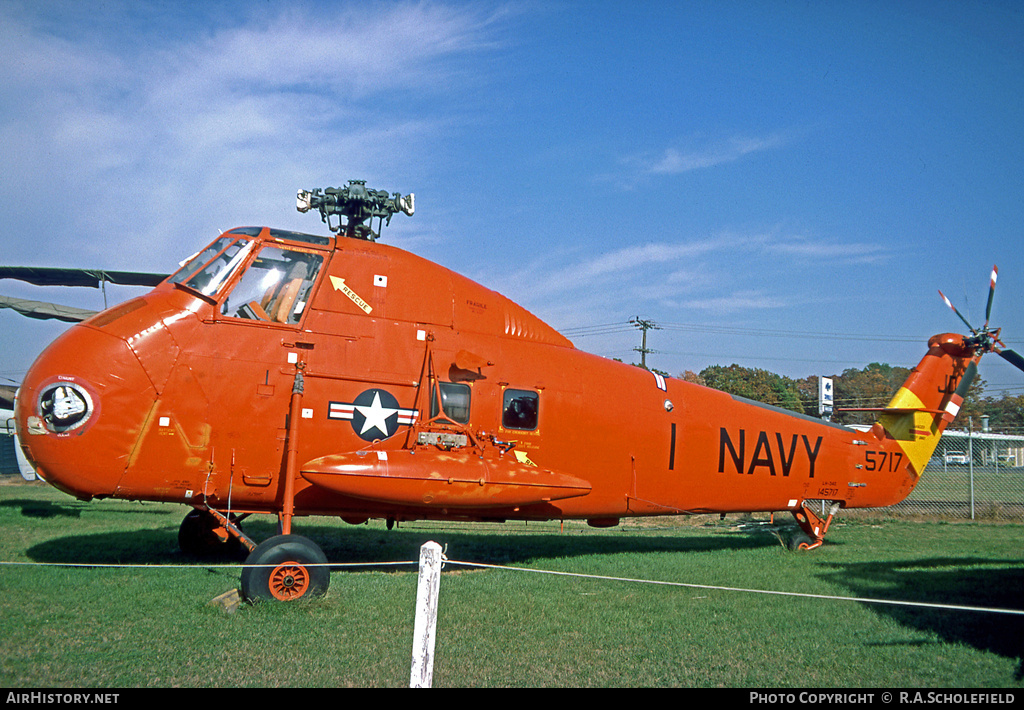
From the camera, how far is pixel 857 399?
254 ft

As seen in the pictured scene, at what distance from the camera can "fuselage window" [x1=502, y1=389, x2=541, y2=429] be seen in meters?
10.6

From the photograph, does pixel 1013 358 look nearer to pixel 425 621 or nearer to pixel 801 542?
pixel 801 542

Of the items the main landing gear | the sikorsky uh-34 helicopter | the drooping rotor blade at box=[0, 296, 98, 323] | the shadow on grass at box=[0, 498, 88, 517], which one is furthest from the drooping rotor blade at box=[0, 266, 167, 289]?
the main landing gear

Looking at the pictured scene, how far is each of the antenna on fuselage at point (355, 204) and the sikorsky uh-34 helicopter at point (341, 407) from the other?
3 centimetres

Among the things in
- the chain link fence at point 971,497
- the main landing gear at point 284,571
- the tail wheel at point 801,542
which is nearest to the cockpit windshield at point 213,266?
the main landing gear at point 284,571

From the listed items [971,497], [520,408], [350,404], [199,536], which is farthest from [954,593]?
[971,497]

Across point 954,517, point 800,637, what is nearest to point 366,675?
point 800,637

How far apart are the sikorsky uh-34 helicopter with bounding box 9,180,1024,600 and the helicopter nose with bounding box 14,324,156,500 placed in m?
0.02

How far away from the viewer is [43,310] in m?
18.5

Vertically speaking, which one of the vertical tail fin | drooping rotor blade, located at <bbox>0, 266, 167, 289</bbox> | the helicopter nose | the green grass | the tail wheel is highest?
drooping rotor blade, located at <bbox>0, 266, 167, 289</bbox>

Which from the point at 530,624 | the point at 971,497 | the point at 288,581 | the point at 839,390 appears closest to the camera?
the point at 530,624

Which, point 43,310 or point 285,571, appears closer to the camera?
point 285,571

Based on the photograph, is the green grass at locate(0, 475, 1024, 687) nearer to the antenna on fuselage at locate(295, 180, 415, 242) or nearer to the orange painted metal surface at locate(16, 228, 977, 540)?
the orange painted metal surface at locate(16, 228, 977, 540)

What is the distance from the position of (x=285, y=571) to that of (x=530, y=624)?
282cm
